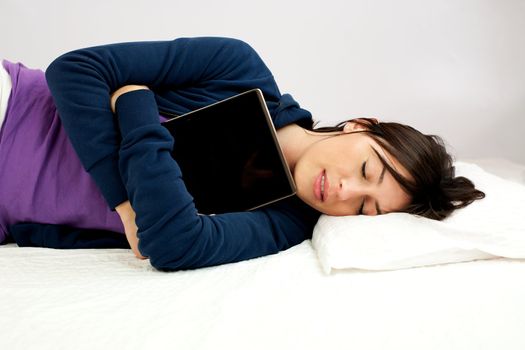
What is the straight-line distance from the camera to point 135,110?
886 mm

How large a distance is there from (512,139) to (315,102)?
0.69 meters

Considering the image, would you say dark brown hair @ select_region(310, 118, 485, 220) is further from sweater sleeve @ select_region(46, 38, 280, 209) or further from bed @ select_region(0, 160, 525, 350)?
sweater sleeve @ select_region(46, 38, 280, 209)

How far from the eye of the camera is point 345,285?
0.77m

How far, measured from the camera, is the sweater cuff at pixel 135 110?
874mm

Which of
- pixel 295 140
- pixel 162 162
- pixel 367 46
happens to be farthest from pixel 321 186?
pixel 367 46

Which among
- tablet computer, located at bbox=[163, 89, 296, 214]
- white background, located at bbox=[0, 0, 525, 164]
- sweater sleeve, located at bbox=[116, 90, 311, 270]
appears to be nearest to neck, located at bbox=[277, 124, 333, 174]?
tablet computer, located at bbox=[163, 89, 296, 214]

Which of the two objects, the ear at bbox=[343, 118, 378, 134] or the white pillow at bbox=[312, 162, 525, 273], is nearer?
the white pillow at bbox=[312, 162, 525, 273]

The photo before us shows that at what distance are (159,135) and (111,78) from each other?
0.56 feet

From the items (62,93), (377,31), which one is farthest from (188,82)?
(377,31)

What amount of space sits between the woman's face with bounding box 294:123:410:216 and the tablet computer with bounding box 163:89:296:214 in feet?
0.15

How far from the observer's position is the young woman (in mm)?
847

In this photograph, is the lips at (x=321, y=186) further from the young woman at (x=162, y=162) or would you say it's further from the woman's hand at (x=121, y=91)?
the woman's hand at (x=121, y=91)

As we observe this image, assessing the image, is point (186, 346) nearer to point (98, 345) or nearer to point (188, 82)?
point (98, 345)

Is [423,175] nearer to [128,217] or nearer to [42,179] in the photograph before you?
[128,217]
